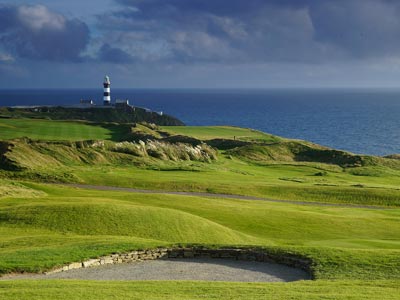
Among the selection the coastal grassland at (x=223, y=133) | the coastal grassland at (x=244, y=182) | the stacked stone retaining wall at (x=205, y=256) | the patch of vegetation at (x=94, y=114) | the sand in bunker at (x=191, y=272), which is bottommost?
the sand in bunker at (x=191, y=272)

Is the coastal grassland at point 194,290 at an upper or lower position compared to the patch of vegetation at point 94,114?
lower

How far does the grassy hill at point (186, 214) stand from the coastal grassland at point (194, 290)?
0.04 metres

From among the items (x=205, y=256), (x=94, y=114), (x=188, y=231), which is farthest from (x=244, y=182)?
(x=94, y=114)

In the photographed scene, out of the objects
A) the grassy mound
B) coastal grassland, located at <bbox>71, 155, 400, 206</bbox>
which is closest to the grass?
the grassy mound

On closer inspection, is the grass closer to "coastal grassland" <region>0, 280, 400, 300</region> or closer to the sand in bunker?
the sand in bunker

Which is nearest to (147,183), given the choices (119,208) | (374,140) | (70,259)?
(119,208)

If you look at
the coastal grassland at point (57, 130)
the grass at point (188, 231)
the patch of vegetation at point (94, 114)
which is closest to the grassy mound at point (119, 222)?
the grass at point (188, 231)

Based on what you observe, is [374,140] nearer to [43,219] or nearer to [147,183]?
[147,183]

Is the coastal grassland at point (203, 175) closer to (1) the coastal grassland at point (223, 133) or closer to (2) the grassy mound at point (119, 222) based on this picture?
(2) the grassy mound at point (119, 222)

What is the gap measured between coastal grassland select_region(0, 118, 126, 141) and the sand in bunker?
6483cm

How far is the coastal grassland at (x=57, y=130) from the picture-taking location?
294 ft

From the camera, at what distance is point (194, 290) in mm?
19094

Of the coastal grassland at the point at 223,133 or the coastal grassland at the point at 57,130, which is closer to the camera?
the coastal grassland at the point at 57,130

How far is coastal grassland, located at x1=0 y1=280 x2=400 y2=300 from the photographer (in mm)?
17969
